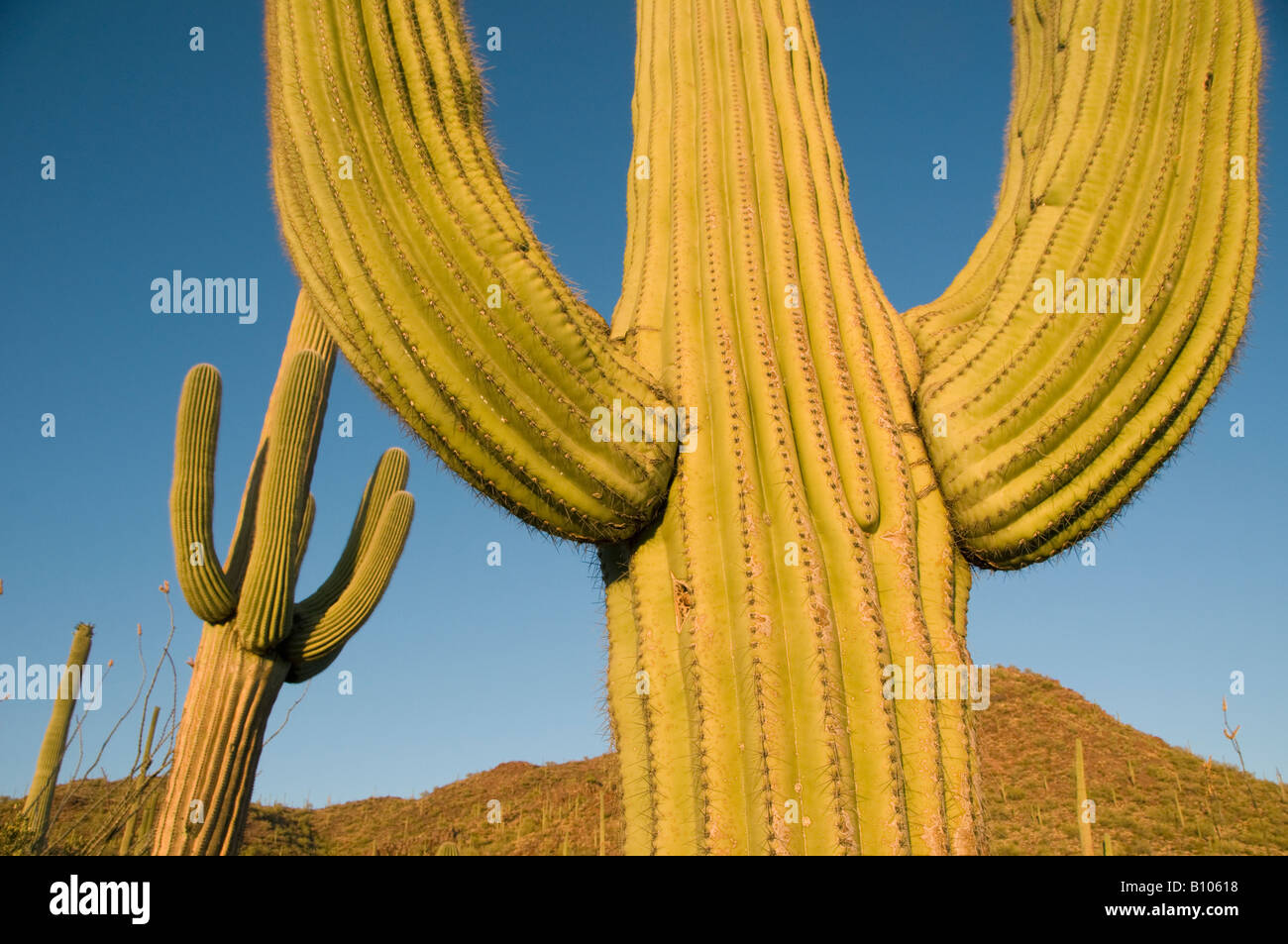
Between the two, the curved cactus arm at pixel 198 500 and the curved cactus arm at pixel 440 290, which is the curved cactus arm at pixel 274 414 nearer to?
the curved cactus arm at pixel 198 500

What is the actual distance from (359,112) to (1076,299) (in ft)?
8.20

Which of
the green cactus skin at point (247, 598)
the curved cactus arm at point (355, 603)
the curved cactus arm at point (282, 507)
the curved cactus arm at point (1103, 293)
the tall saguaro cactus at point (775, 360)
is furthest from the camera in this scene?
the curved cactus arm at point (355, 603)

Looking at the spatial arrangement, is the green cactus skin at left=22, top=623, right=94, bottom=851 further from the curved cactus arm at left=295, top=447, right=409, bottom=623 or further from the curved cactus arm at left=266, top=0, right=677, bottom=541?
the curved cactus arm at left=266, top=0, right=677, bottom=541

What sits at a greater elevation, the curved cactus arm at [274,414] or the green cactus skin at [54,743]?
the curved cactus arm at [274,414]

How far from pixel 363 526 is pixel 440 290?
6.30 metres

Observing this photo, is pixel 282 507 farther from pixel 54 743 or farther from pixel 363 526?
pixel 54 743

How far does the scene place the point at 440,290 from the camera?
2633 mm

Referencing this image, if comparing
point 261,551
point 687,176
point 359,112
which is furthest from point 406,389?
point 261,551

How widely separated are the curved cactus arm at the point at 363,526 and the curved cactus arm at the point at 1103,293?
6.02m

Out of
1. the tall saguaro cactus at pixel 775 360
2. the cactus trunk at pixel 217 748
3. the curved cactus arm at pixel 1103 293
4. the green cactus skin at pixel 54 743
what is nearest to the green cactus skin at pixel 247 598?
the cactus trunk at pixel 217 748

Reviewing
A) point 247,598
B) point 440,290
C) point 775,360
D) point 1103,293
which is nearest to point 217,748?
point 247,598

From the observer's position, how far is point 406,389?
2.61 metres

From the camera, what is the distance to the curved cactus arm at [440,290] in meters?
2.61

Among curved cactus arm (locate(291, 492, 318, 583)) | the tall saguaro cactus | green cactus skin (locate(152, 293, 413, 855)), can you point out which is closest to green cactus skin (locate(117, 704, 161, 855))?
green cactus skin (locate(152, 293, 413, 855))
